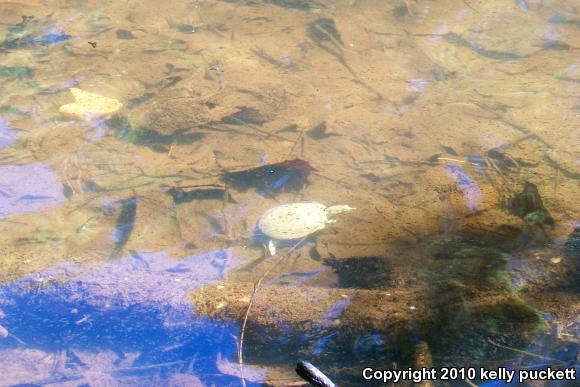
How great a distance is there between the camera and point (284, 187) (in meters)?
3.15

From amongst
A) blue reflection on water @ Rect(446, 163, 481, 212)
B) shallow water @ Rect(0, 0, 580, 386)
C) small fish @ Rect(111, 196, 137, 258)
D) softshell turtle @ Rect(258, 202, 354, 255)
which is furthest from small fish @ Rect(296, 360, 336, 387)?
blue reflection on water @ Rect(446, 163, 481, 212)

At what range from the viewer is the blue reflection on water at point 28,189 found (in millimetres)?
3008

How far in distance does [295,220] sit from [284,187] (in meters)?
0.37

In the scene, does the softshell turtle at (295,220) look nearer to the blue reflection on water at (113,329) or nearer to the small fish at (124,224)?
the blue reflection on water at (113,329)

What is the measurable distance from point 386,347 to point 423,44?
3122 mm

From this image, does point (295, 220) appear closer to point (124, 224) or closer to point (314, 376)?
point (124, 224)

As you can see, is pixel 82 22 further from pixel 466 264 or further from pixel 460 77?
pixel 466 264

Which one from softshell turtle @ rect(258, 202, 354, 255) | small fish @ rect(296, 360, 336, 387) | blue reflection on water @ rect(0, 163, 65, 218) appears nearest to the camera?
small fish @ rect(296, 360, 336, 387)

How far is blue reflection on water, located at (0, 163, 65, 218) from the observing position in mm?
3008

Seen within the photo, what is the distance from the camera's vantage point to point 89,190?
312 centimetres

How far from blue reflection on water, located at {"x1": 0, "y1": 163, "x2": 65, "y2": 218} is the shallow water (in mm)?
17

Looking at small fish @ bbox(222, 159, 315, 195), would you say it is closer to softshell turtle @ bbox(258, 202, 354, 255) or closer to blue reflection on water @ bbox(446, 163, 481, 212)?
softshell turtle @ bbox(258, 202, 354, 255)

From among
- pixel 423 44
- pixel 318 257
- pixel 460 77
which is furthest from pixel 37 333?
pixel 423 44

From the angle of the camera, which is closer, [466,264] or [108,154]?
[466,264]
